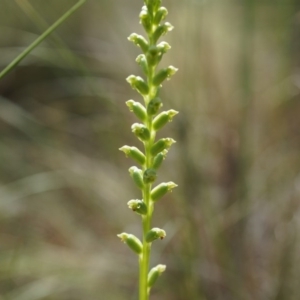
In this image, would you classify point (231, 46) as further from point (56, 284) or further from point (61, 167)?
point (56, 284)

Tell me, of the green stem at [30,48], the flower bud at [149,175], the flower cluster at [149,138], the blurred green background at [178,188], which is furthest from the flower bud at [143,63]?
the blurred green background at [178,188]

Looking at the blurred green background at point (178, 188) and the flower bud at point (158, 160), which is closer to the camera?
the flower bud at point (158, 160)

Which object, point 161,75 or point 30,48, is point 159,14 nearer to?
point 161,75

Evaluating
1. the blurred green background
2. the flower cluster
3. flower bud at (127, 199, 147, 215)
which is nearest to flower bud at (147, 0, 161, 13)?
the flower cluster

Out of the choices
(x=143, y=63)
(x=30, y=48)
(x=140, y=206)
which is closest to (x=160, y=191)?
(x=140, y=206)

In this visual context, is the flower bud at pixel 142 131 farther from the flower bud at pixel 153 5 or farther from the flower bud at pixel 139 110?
the flower bud at pixel 153 5

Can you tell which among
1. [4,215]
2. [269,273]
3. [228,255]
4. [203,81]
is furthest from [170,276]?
[203,81]
